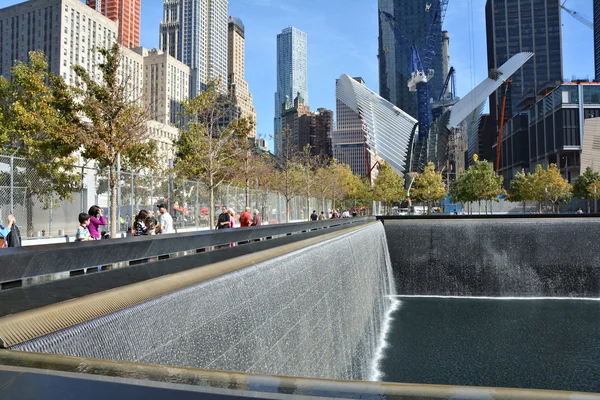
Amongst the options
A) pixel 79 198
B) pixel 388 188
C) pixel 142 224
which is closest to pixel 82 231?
pixel 142 224

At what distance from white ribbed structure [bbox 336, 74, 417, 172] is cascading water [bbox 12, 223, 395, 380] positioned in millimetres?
81157

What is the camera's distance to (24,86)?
2361cm

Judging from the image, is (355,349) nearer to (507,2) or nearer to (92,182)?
(92,182)

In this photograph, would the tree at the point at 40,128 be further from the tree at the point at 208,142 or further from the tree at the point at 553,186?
the tree at the point at 553,186

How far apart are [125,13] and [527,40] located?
147596mm

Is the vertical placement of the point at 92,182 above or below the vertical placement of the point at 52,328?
above

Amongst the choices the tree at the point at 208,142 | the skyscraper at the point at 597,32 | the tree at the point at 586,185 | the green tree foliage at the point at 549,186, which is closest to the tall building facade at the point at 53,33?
the tree at the point at 208,142

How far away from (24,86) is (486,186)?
54.5 meters

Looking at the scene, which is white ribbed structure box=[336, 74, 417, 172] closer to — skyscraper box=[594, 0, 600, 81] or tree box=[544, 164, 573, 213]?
tree box=[544, 164, 573, 213]

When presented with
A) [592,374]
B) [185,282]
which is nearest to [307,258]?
[185,282]

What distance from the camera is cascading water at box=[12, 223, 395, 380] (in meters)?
2.38

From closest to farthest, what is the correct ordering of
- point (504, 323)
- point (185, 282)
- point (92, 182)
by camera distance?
point (185, 282), point (504, 323), point (92, 182)

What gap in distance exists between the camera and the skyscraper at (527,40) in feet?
554

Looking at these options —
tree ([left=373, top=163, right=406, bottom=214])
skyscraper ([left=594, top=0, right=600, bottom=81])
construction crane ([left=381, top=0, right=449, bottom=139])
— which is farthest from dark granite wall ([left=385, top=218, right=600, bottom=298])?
skyscraper ([left=594, top=0, right=600, bottom=81])
